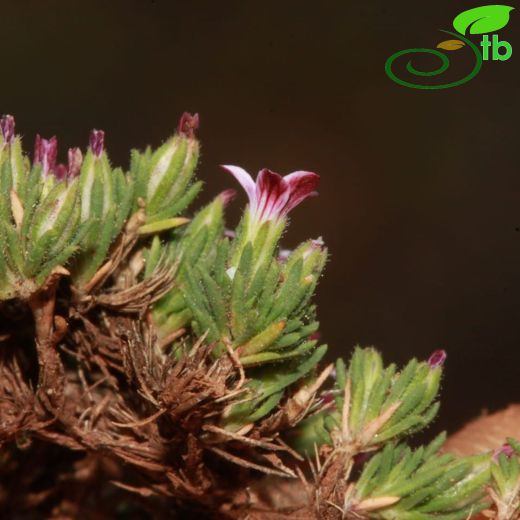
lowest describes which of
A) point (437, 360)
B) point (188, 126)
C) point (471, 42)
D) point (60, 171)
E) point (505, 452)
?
point (505, 452)

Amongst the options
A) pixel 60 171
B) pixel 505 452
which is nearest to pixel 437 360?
pixel 505 452

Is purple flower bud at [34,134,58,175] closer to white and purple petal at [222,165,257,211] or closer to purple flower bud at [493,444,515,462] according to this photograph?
white and purple petal at [222,165,257,211]

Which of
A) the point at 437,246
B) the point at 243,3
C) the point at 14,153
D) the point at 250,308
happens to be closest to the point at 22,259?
the point at 14,153

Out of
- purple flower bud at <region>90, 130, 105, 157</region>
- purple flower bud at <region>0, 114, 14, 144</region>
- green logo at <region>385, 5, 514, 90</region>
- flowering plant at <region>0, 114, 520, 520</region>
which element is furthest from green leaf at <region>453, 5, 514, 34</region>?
purple flower bud at <region>0, 114, 14, 144</region>

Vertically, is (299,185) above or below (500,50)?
below

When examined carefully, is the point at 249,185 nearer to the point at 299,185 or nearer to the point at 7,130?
the point at 299,185

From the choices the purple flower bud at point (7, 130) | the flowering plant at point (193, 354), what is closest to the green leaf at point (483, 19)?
the flowering plant at point (193, 354)
